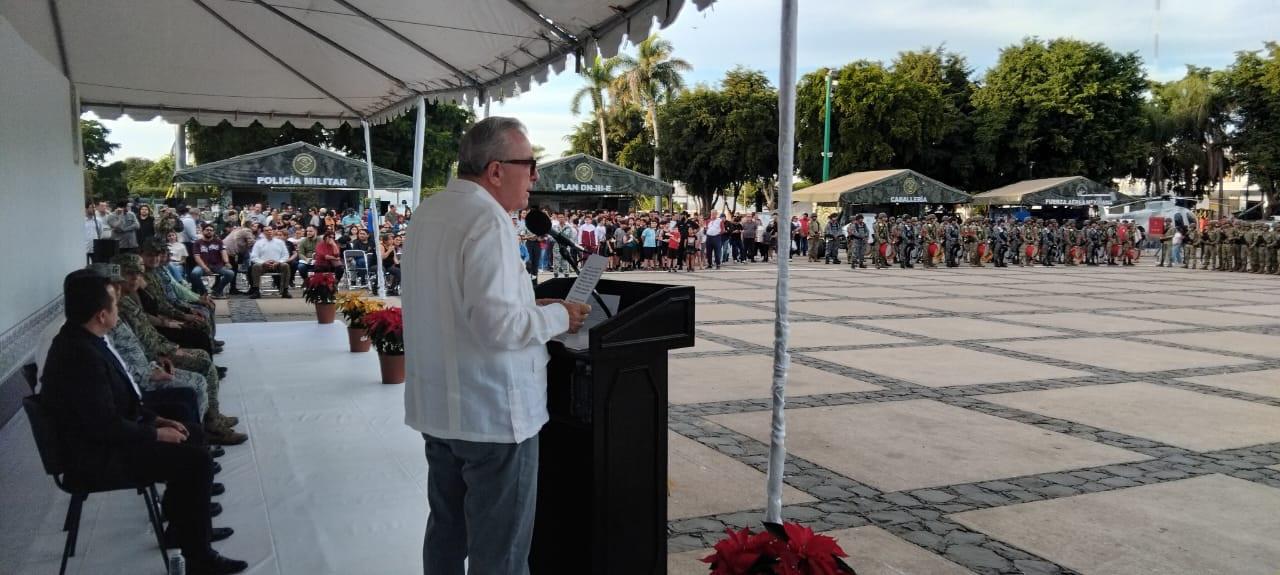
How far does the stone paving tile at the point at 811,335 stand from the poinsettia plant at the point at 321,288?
448 centimetres

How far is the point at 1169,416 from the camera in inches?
258

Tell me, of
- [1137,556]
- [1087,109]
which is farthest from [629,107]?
[1137,556]

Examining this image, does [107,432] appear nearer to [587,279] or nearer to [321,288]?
[587,279]

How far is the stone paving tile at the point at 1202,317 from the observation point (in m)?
12.5

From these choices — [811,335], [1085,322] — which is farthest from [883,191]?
[811,335]

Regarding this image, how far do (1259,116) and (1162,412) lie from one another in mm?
46785

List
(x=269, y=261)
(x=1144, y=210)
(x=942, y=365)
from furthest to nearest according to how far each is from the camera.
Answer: (x=1144, y=210)
(x=269, y=261)
(x=942, y=365)

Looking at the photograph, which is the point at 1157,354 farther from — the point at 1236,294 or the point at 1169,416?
the point at 1236,294

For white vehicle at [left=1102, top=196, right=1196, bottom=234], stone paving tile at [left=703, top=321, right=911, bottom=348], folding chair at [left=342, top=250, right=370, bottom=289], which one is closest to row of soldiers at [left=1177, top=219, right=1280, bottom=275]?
white vehicle at [left=1102, top=196, right=1196, bottom=234]

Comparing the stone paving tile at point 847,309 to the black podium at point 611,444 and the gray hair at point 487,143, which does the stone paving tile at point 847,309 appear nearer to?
the black podium at point 611,444

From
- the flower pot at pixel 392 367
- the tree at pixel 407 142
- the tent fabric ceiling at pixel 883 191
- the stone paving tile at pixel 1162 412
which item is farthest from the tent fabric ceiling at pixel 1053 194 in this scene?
the flower pot at pixel 392 367

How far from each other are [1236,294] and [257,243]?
1822 centimetres

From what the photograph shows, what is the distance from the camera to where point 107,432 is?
3.11 meters

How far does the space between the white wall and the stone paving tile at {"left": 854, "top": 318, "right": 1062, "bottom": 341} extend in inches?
351
